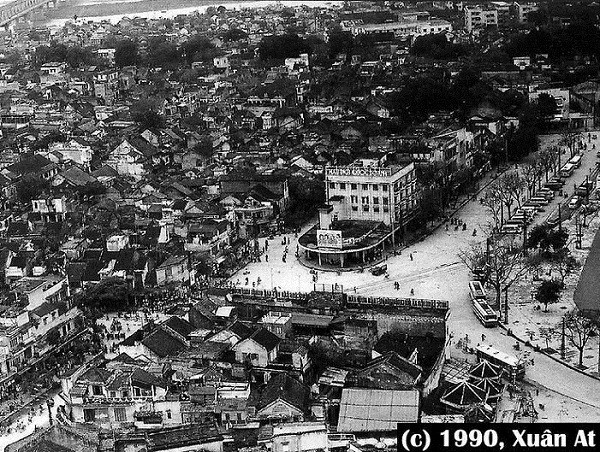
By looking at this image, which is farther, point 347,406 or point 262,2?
point 262,2

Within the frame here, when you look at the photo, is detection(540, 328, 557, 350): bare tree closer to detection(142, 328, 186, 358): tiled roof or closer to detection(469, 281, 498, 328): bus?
detection(469, 281, 498, 328): bus

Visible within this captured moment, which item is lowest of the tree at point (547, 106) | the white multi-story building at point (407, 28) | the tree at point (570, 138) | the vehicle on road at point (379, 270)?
the white multi-story building at point (407, 28)

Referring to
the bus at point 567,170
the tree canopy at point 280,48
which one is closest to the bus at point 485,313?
Answer: the bus at point 567,170

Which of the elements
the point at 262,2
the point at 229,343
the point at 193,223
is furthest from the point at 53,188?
the point at 262,2

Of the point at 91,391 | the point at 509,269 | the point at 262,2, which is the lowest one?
the point at 262,2

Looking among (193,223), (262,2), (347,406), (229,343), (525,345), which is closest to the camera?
(347,406)

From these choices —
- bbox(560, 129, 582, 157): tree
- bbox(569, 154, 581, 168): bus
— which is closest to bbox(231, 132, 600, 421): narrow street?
bbox(569, 154, 581, 168): bus

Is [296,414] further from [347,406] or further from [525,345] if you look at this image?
[525,345]

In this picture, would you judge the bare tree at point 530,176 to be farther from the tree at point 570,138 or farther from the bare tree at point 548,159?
the tree at point 570,138
